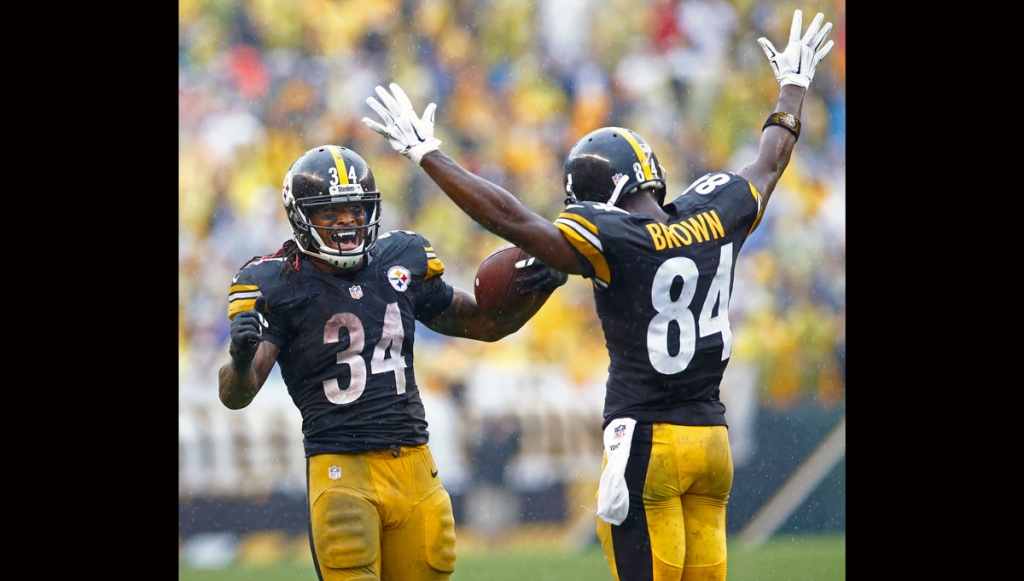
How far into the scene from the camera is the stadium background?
25.1ft

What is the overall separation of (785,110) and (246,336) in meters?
2.02

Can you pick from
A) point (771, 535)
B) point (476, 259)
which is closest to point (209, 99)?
point (476, 259)

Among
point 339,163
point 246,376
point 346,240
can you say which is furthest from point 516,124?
point 246,376

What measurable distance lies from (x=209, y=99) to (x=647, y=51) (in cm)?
361

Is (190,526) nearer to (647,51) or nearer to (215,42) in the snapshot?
(215,42)

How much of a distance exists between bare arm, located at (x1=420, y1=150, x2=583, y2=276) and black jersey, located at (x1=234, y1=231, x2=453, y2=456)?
23.9 inches

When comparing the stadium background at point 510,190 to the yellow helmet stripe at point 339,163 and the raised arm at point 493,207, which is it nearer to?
the yellow helmet stripe at point 339,163

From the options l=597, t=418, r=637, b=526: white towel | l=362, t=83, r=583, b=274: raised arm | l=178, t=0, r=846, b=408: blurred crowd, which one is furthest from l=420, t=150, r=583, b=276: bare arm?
l=178, t=0, r=846, b=408: blurred crowd

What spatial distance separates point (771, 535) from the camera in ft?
26.1

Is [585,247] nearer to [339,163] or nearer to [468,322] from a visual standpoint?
[468,322]

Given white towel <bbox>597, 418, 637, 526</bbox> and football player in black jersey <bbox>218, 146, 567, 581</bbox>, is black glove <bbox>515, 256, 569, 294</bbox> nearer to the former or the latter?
football player in black jersey <bbox>218, 146, 567, 581</bbox>

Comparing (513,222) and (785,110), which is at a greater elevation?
(785,110)

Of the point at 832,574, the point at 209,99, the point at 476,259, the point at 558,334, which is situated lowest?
the point at 832,574

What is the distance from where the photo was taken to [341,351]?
3.73 m
